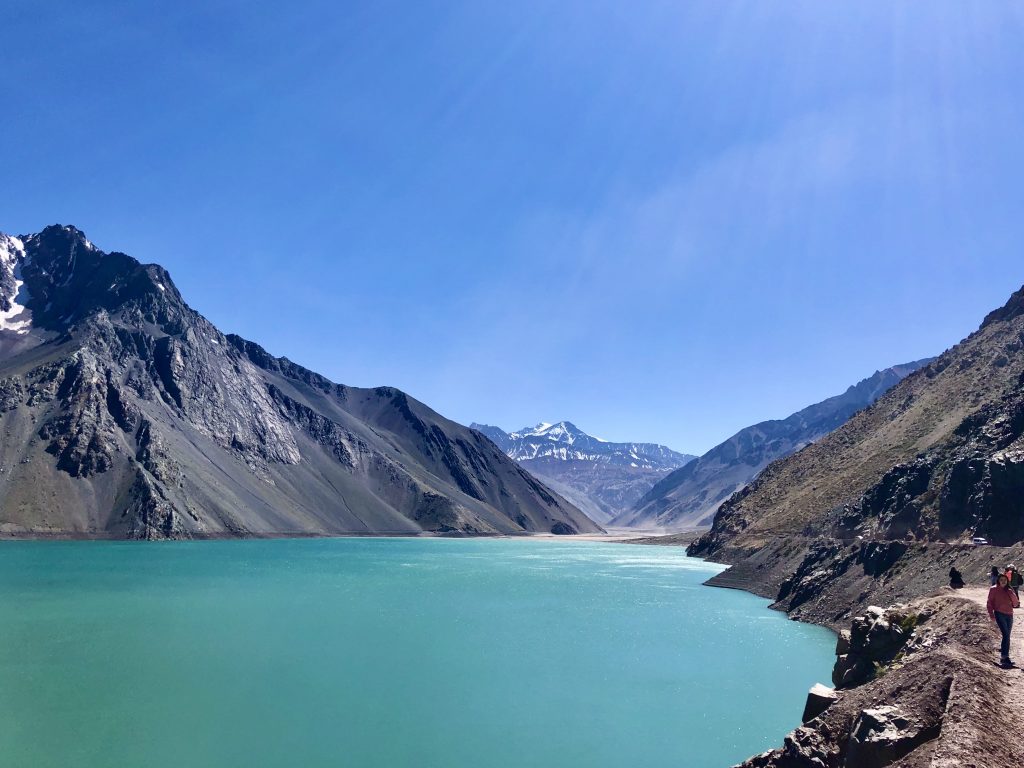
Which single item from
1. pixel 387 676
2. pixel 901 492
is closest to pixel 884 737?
pixel 387 676

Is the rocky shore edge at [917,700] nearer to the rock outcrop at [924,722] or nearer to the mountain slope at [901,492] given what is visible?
the rock outcrop at [924,722]

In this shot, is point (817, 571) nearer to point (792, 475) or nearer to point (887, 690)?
point (887, 690)

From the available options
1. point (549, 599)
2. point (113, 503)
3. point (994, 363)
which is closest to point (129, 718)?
point (549, 599)

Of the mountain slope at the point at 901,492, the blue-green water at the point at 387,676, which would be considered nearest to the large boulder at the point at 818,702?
the blue-green water at the point at 387,676

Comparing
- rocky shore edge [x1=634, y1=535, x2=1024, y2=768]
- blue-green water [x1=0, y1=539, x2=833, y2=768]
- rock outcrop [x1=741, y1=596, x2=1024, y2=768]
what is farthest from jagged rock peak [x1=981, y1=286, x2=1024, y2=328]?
rock outcrop [x1=741, y1=596, x2=1024, y2=768]

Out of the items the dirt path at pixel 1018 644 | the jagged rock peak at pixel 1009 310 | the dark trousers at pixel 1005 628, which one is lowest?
the dirt path at pixel 1018 644
